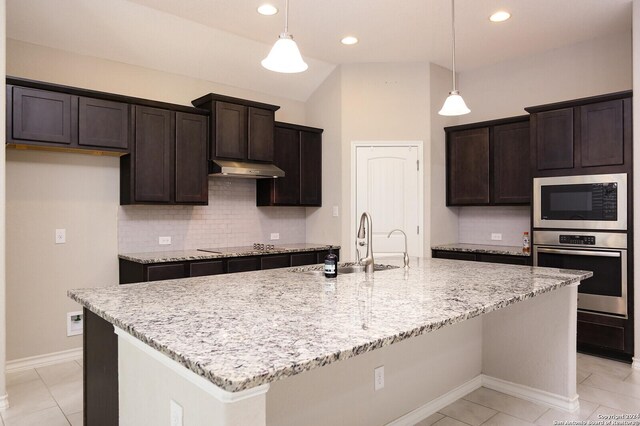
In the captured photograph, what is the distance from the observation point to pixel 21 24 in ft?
11.4

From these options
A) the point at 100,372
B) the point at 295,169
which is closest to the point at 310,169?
the point at 295,169

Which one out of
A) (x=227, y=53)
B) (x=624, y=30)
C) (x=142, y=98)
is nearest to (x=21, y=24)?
(x=142, y=98)

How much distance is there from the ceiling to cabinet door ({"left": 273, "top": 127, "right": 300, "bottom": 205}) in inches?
26.9

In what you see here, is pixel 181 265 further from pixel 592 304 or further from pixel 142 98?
pixel 592 304

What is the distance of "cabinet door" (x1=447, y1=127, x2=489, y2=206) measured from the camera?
494 cm

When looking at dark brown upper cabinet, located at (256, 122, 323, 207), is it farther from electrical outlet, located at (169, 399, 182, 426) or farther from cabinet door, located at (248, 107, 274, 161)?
electrical outlet, located at (169, 399, 182, 426)

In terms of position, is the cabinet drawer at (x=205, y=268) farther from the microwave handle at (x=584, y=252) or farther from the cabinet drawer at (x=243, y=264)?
the microwave handle at (x=584, y=252)

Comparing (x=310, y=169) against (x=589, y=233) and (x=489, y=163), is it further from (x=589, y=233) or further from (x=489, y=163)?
(x=589, y=233)

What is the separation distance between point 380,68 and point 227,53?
5.66 feet

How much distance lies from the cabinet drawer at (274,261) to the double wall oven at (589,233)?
2.41 m

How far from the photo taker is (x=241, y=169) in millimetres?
4320

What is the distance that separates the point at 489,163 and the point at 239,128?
2704 millimetres

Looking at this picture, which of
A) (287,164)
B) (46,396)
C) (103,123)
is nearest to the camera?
(46,396)

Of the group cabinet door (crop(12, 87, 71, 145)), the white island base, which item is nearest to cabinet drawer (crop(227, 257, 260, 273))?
cabinet door (crop(12, 87, 71, 145))
